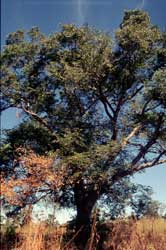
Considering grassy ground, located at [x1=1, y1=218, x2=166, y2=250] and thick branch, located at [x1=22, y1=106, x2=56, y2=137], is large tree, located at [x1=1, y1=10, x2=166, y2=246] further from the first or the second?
grassy ground, located at [x1=1, y1=218, x2=166, y2=250]

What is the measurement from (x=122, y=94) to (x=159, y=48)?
8.82 ft

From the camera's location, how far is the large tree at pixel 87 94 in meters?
18.5

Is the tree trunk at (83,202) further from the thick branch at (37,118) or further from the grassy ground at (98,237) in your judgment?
the grassy ground at (98,237)

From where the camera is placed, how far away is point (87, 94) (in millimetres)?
19891

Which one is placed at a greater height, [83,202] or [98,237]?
[83,202]

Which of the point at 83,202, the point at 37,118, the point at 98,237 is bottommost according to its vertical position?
the point at 98,237

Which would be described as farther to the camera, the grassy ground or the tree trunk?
the tree trunk

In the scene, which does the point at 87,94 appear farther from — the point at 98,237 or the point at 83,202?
the point at 98,237

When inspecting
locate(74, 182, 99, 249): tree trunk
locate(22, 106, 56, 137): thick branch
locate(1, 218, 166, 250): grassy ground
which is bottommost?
locate(1, 218, 166, 250): grassy ground

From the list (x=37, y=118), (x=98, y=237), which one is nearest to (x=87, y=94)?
(x=37, y=118)

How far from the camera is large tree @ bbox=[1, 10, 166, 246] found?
18484mm

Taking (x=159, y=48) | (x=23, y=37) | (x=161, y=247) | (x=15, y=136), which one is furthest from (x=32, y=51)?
(x=161, y=247)

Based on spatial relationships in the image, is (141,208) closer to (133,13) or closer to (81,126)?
(81,126)

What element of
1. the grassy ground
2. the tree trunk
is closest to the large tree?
the tree trunk
